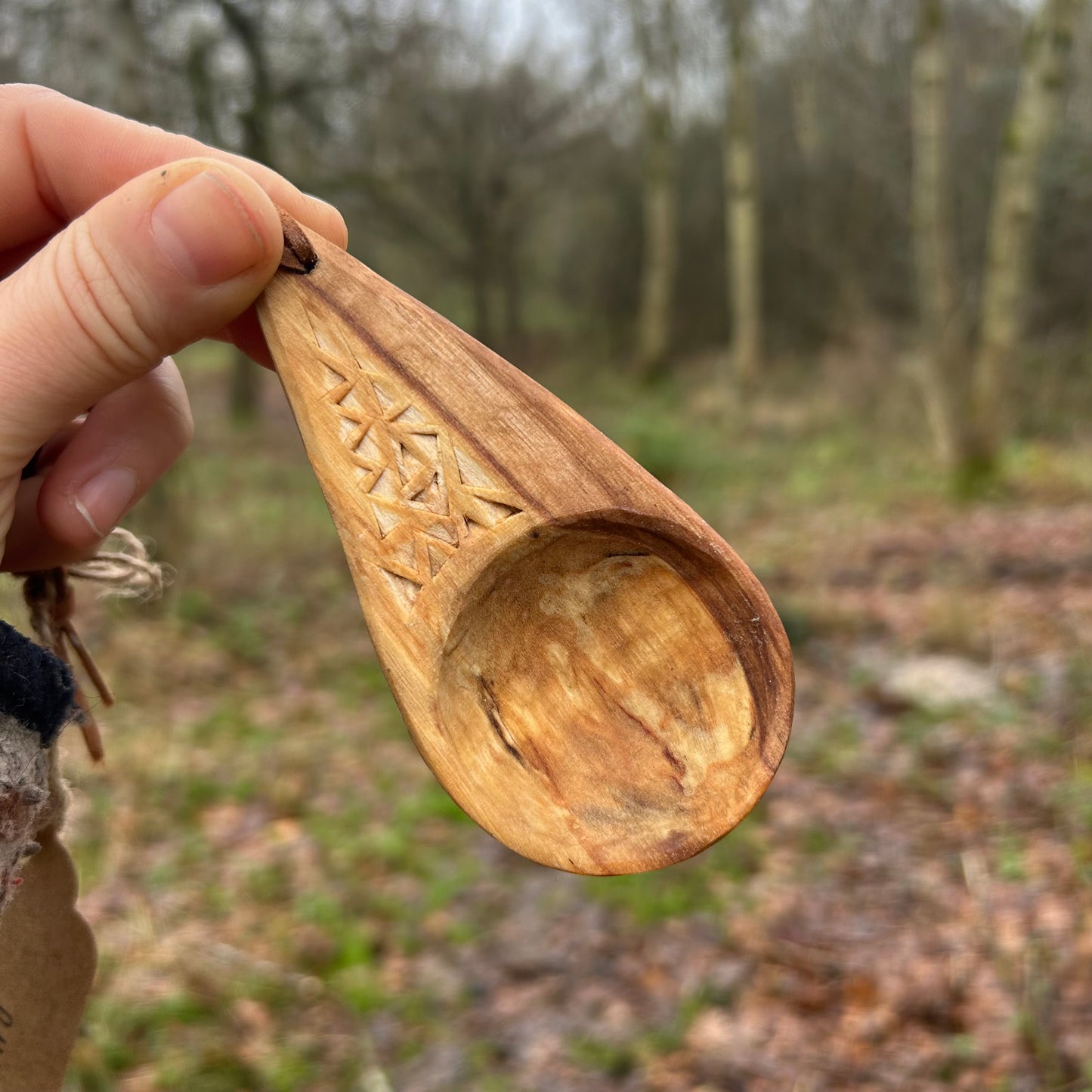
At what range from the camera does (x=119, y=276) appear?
1063 mm

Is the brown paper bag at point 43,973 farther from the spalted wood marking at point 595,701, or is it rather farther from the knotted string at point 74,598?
the spalted wood marking at point 595,701

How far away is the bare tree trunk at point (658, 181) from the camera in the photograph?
13.7 m

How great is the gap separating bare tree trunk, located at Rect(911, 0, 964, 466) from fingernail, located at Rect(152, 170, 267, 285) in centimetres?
786

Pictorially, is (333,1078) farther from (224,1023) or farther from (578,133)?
(578,133)

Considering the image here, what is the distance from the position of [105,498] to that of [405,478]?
0.51 m

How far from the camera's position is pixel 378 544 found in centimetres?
113

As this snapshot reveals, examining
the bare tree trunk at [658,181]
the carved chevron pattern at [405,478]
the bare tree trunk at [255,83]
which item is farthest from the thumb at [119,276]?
the bare tree trunk at [658,181]

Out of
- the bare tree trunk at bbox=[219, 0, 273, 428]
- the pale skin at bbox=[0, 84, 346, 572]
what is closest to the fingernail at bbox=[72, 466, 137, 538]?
the pale skin at bbox=[0, 84, 346, 572]

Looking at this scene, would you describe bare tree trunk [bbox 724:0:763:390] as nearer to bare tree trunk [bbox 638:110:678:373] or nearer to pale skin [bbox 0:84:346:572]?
bare tree trunk [bbox 638:110:678:373]

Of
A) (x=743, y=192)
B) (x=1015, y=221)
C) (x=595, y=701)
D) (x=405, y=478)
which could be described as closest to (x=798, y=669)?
(x=595, y=701)

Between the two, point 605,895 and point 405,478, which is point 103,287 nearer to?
point 405,478

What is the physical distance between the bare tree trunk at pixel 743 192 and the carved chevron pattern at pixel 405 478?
1274 cm

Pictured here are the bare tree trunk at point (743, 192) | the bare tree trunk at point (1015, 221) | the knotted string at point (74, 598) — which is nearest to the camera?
the knotted string at point (74, 598)

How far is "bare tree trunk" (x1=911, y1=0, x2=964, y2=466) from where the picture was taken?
303 inches
